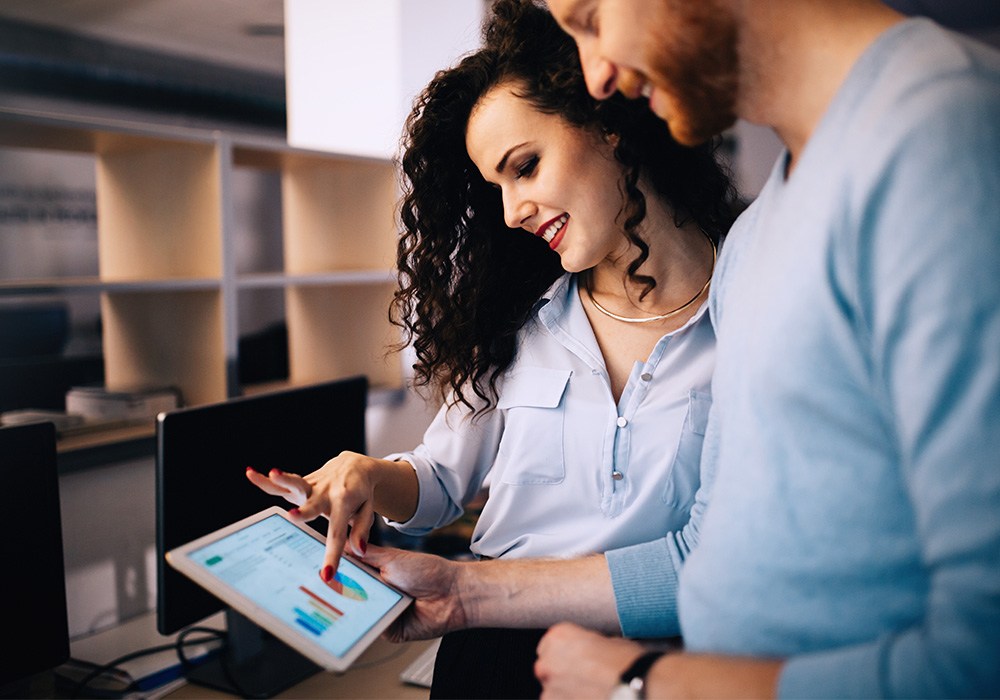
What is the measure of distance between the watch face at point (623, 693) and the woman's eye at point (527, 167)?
76 centimetres

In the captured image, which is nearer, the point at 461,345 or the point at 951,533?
the point at 951,533

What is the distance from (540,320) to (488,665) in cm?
54

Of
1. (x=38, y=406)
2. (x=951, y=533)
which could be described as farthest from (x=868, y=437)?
(x=38, y=406)


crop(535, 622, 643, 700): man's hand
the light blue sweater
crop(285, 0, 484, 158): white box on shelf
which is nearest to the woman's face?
the light blue sweater

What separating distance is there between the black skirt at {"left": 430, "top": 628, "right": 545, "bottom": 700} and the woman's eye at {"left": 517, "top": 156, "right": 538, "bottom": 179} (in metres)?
0.67

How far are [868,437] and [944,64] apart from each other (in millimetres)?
280

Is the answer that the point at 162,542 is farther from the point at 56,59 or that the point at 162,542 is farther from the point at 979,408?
the point at 56,59

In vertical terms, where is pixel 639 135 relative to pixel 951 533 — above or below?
above

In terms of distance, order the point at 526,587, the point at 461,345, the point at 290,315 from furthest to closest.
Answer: the point at 290,315, the point at 461,345, the point at 526,587

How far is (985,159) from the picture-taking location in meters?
0.55

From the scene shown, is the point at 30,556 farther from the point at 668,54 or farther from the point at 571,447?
the point at 668,54

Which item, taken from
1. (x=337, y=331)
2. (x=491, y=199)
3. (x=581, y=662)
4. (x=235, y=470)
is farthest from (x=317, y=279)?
(x=581, y=662)

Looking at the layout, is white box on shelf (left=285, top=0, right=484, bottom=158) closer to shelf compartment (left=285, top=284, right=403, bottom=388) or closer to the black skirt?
shelf compartment (left=285, top=284, right=403, bottom=388)

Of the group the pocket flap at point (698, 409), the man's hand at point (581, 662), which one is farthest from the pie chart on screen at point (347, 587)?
the pocket flap at point (698, 409)
